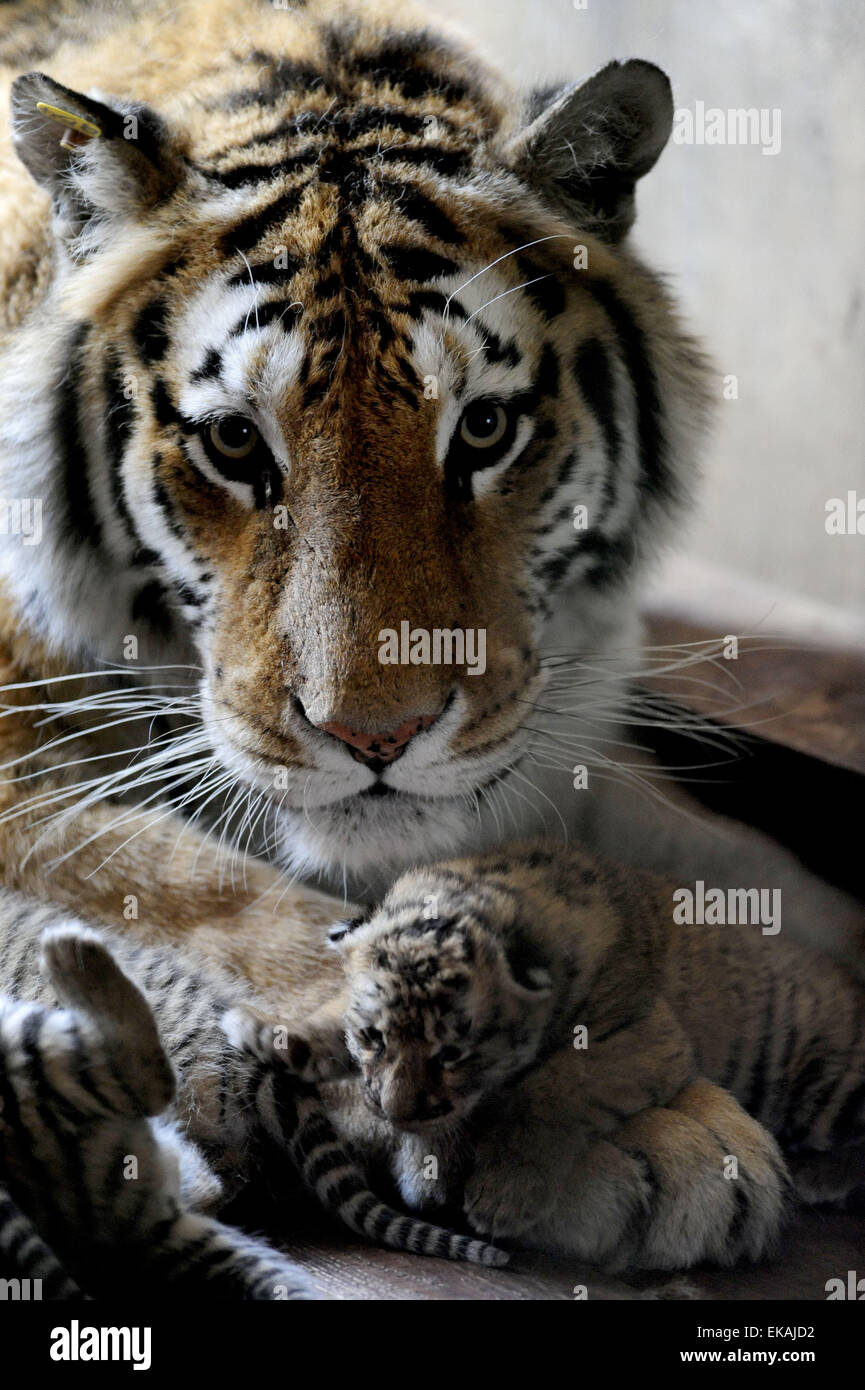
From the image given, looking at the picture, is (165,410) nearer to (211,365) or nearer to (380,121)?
(211,365)

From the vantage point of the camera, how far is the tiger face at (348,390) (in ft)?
3.74

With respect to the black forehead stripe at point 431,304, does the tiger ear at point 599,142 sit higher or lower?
higher

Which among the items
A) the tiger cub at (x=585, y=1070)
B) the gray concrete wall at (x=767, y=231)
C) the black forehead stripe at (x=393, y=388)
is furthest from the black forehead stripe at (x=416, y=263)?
the tiger cub at (x=585, y=1070)

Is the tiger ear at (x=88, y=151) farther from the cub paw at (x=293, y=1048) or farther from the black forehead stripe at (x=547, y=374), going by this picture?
the cub paw at (x=293, y=1048)

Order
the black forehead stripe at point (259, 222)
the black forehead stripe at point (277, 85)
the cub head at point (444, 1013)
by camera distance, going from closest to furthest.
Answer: the cub head at point (444, 1013) < the black forehead stripe at point (259, 222) < the black forehead stripe at point (277, 85)

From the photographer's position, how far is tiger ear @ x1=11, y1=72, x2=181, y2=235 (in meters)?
1.17

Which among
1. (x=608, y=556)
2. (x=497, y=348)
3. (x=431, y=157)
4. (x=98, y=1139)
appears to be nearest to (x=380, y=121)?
(x=431, y=157)

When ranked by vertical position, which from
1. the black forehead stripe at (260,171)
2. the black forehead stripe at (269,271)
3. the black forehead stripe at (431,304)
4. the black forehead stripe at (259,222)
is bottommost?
the black forehead stripe at (431,304)

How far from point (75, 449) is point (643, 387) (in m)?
0.62

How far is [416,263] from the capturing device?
119 centimetres

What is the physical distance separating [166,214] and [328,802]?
22.7 inches

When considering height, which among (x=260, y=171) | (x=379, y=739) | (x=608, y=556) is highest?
(x=260, y=171)

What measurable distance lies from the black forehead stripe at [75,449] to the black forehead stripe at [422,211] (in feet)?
1.12
